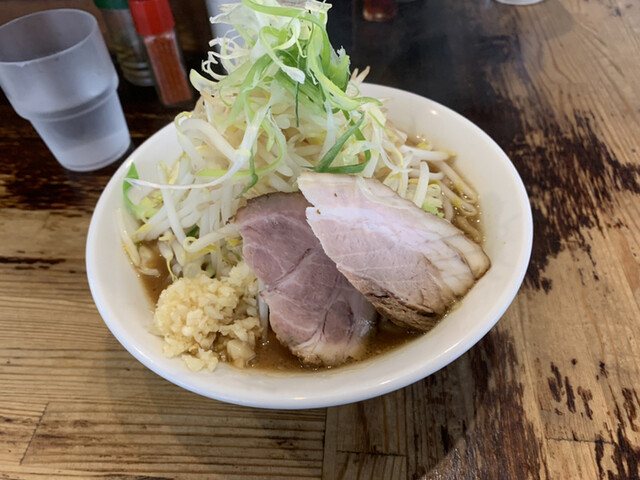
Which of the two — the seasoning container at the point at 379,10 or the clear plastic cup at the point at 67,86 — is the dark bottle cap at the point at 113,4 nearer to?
the clear plastic cup at the point at 67,86

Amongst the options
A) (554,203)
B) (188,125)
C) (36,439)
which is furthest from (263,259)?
(554,203)

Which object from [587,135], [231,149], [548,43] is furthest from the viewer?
[548,43]

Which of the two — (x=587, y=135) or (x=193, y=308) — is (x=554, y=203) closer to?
(x=587, y=135)

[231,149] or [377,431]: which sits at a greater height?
[231,149]

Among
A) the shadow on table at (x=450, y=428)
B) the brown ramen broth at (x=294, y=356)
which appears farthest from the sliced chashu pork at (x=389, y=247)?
the shadow on table at (x=450, y=428)

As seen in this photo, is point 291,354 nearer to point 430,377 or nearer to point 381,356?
point 381,356

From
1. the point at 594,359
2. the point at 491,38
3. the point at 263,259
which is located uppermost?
the point at 263,259

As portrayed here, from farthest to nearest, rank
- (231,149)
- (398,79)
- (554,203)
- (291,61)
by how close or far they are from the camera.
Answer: (398,79) < (554,203) < (231,149) < (291,61)
